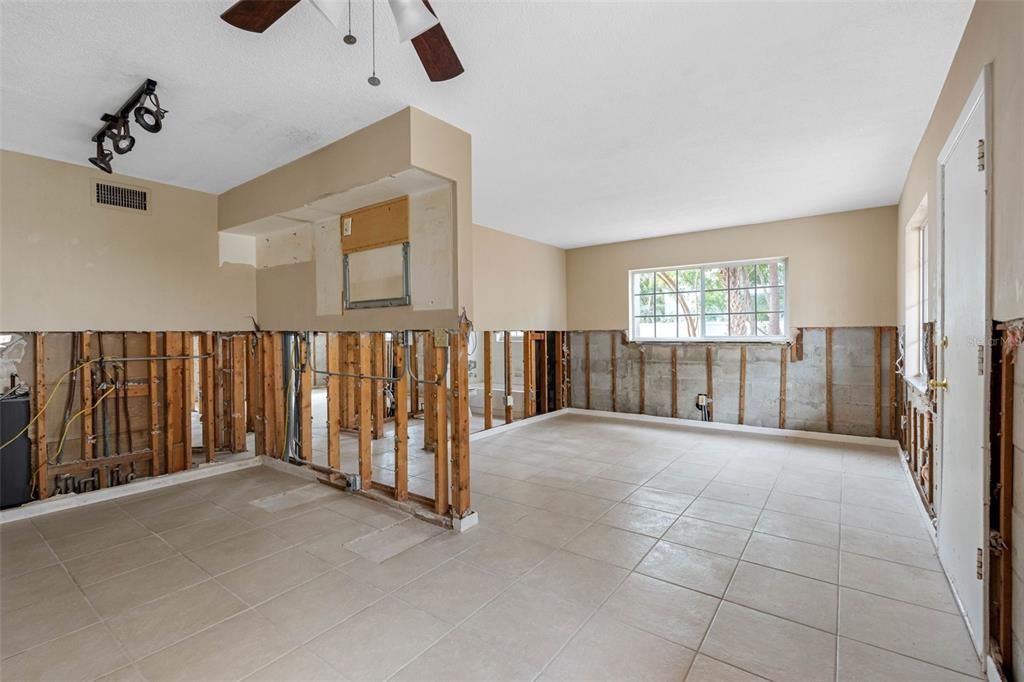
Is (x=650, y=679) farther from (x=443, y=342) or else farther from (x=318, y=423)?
(x=318, y=423)

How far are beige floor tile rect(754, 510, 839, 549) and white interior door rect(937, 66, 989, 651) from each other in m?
0.56

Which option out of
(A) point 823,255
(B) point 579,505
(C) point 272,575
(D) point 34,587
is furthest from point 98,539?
(A) point 823,255

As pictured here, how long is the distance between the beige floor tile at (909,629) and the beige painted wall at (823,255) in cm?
411

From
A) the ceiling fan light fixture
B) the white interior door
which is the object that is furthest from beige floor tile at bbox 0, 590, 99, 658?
the white interior door

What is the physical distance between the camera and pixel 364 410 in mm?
3678

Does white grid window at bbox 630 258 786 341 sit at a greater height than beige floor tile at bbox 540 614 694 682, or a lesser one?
greater

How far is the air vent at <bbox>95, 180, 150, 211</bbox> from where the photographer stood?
3768mm

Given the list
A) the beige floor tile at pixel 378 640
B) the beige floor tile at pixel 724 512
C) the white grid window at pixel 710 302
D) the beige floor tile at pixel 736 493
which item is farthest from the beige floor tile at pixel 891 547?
the white grid window at pixel 710 302

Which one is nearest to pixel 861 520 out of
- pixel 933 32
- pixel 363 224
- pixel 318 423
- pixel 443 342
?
pixel 933 32

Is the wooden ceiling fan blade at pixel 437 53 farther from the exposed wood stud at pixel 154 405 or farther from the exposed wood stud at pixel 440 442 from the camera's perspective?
the exposed wood stud at pixel 154 405

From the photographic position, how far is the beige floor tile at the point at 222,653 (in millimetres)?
1769

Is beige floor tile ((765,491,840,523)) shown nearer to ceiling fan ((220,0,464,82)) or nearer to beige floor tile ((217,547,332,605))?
beige floor tile ((217,547,332,605))

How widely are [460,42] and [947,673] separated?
330cm

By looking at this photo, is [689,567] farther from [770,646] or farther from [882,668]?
[882,668]
